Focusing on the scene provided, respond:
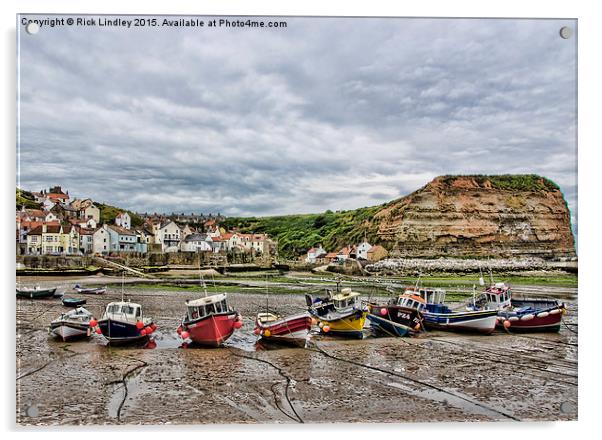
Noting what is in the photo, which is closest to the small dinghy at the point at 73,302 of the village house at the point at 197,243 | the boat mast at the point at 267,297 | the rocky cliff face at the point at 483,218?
the village house at the point at 197,243

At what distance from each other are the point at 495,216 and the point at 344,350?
2.55 m

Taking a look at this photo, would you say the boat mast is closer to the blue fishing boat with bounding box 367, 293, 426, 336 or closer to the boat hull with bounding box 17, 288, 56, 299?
the blue fishing boat with bounding box 367, 293, 426, 336

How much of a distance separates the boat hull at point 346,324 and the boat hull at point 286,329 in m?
0.32

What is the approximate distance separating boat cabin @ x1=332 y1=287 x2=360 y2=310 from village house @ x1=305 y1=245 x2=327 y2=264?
77 centimetres

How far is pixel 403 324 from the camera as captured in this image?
6.68 meters

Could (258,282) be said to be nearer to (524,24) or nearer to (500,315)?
(500,315)

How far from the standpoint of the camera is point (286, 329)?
19.1 feet

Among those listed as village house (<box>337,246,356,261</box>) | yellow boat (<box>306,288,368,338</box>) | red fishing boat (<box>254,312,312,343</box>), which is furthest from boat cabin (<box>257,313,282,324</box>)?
village house (<box>337,246,356,261</box>)

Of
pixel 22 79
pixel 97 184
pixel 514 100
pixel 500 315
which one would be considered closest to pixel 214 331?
pixel 97 184

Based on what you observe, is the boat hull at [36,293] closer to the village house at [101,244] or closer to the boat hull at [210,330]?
→ the village house at [101,244]

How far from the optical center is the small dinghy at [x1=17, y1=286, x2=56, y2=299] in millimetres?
4762

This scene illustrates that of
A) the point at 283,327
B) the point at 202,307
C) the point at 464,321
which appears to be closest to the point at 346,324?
the point at 283,327

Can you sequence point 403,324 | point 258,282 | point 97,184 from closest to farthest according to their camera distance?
1. point 97,184
2. point 258,282
3. point 403,324

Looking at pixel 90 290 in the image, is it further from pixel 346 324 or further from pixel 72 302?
pixel 346 324
